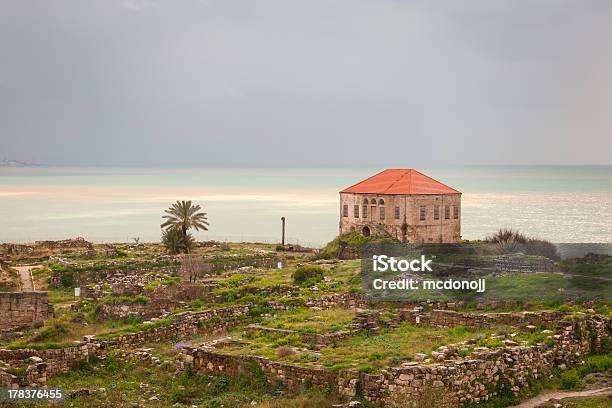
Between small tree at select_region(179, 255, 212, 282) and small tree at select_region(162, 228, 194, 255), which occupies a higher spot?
small tree at select_region(162, 228, 194, 255)

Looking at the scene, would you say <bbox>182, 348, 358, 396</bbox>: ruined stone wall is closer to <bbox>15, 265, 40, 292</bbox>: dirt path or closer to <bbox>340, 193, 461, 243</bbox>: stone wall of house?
<bbox>15, 265, 40, 292</bbox>: dirt path

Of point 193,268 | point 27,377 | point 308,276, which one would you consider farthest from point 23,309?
point 193,268

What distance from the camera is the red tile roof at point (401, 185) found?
203 feet

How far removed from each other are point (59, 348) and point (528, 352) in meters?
11.6

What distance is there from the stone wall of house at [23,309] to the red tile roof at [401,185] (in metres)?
37.4

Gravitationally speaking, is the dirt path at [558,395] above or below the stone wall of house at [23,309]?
below

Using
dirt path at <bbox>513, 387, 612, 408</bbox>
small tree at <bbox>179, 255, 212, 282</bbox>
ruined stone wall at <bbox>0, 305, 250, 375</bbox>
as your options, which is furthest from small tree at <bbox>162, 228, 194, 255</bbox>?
dirt path at <bbox>513, 387, 612, 408</bbox>

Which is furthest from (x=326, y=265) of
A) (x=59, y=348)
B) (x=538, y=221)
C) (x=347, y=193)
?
(x=538, y=221)

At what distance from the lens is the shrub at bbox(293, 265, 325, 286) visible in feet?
108

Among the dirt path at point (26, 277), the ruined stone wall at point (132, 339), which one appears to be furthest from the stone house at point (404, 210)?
the ruined stone wall at point (132, 339)

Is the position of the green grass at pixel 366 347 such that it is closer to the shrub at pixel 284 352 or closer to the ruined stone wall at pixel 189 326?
the shrub at pixel 284 352

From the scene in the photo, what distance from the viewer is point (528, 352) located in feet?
62.8

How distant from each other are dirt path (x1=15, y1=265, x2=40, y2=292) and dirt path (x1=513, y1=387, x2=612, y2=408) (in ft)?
89.8

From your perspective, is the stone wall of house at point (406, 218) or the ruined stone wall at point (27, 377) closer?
the ruined stone wall at point (27, 377)
